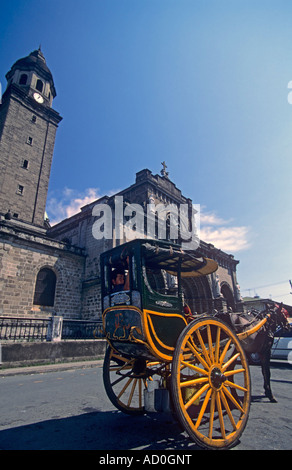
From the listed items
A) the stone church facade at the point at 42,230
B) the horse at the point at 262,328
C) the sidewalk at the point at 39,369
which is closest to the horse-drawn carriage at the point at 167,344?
the horse at the point at 262,328

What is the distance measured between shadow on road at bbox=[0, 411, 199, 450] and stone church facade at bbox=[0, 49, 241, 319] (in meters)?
7.26

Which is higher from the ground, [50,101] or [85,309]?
[50,101]

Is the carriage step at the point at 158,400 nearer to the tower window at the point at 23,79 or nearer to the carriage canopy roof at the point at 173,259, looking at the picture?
the carriage canopy roof at the point at 173,259

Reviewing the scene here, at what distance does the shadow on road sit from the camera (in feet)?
7.65

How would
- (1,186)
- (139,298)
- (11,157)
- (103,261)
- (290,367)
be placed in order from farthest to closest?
(11,157)
(1,186)
(290,367)
(103,261)
(139,298)

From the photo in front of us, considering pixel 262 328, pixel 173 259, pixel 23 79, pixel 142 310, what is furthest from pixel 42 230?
pixel 142 310

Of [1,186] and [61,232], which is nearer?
[1,186]

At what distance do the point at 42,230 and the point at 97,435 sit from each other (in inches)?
809

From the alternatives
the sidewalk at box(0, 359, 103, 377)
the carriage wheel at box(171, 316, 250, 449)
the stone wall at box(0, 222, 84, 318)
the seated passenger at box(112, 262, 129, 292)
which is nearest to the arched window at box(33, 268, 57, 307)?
the stone wall at box(0, 222, 84, 318)

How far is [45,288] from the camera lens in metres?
14.9

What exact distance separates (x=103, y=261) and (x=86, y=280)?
45.5 ft

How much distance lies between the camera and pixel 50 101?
25844 millimetres

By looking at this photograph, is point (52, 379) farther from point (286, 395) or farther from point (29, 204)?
point (29, 204)

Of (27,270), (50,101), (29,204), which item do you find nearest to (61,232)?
(29,204)
